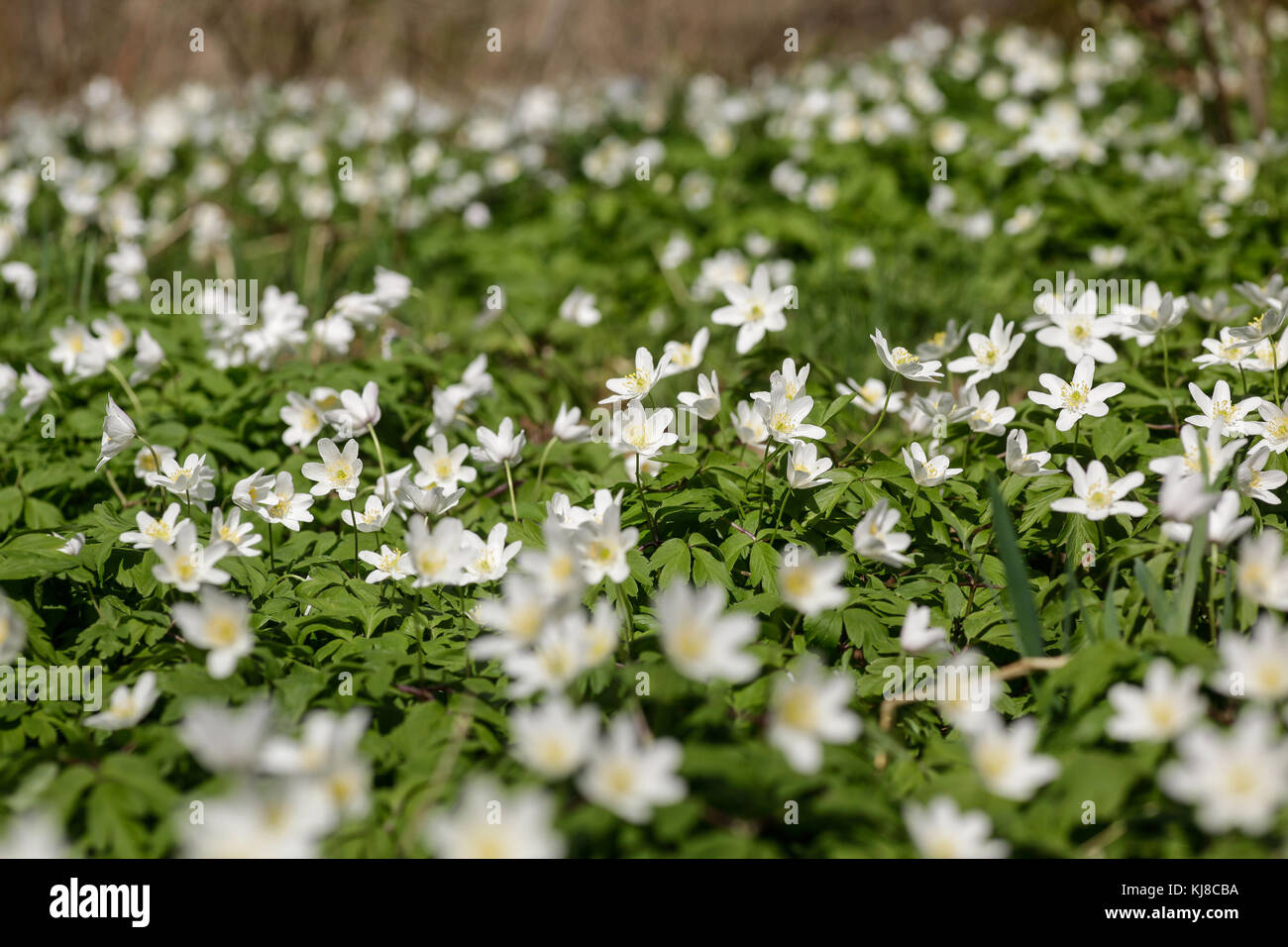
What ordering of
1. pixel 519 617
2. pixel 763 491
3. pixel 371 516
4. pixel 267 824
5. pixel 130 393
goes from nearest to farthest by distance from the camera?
pixel 267 824
pixel 519 617
pixel 763 491
pixel 371 516
pixel 130 393

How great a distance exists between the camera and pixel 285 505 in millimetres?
2207

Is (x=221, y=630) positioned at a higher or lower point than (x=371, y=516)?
lower

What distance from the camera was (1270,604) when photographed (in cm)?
156

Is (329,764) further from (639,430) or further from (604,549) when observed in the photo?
(639,430)

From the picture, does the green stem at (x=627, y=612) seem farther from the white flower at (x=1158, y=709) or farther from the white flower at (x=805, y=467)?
the white flower at (x=1158, y=709)

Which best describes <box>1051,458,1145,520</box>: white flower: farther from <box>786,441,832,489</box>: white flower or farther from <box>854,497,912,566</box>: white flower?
<box>786,441,832,489</box>: white flower

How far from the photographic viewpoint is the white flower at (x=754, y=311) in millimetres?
2627

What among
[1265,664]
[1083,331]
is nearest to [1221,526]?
[1265,664]

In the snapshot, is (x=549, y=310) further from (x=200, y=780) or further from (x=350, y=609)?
(x=200, y=780)

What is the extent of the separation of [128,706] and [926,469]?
165cm

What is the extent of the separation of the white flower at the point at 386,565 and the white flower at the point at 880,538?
0.93m

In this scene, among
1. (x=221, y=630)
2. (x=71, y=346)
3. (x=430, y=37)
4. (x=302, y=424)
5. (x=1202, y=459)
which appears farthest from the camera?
(x=430, y=37)

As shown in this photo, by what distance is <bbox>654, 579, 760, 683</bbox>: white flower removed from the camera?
1.37 metres
